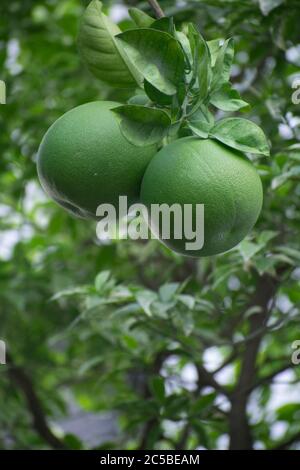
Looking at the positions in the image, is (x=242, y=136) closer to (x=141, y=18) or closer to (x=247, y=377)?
(x=141, y=18)

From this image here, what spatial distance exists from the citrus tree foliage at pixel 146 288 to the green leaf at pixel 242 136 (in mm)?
422

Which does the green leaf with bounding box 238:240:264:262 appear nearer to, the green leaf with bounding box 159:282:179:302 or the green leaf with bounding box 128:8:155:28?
the green leaf with bounding box 159:282:179:302

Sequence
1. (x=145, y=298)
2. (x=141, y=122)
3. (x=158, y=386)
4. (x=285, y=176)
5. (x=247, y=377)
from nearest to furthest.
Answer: (x=141, y=122) < (x=285, y=176) < (x=145, y=298) < (x=158, y=386) < (x=247, y=377)

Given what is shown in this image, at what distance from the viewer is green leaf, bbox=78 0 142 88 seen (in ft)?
3.17

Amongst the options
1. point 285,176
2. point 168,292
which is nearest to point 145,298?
point 168,292

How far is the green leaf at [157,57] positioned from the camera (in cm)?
87

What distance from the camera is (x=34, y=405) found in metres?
2.16

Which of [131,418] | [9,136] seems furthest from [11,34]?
[131,418]

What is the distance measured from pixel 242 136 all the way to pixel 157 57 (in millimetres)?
145

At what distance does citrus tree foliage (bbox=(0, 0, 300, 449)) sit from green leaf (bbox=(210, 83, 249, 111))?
439mm

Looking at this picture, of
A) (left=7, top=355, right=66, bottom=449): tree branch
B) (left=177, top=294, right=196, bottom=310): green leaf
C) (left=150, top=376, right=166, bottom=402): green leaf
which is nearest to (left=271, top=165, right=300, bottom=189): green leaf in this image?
(left=177, top=294, right=196, bottom=310): green leaf

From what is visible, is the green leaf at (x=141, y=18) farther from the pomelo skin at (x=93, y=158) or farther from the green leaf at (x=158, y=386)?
Answer: the green leaf at (x=158, y=386)

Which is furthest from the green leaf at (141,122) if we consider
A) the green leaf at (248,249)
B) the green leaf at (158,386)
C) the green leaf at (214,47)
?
the green leaf at (158,386)

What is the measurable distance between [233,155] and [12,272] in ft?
4.71
